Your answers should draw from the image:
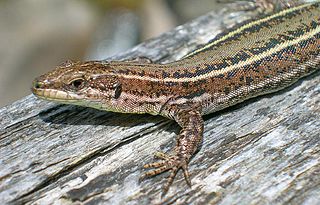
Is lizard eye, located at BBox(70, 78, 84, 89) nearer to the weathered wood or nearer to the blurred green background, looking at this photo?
the weathered wood

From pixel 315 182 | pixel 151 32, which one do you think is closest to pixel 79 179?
pixel 315 182

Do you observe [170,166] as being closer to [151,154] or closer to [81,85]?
[151,154]

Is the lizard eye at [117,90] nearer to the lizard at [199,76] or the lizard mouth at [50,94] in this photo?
the lizard at [199,76]

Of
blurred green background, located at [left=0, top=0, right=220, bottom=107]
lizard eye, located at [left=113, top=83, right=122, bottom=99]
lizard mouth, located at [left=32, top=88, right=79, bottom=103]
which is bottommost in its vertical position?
lizard eye, located at [left=113, top=83, right=122, bottom=99]

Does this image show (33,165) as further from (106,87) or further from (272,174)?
(272,174)

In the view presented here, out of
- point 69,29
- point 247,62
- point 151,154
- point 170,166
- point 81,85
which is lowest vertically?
point 170,166

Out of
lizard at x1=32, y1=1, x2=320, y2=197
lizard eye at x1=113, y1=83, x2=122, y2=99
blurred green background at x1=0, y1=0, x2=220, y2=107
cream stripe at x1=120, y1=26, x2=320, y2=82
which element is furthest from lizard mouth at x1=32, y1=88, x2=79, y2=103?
blurred green background at x1=0, y1=0, x2=220, y2=107

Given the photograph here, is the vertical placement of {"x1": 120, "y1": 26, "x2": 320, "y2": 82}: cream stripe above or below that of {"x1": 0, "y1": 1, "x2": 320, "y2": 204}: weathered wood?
above

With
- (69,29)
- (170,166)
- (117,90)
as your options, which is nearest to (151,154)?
(170,166)
